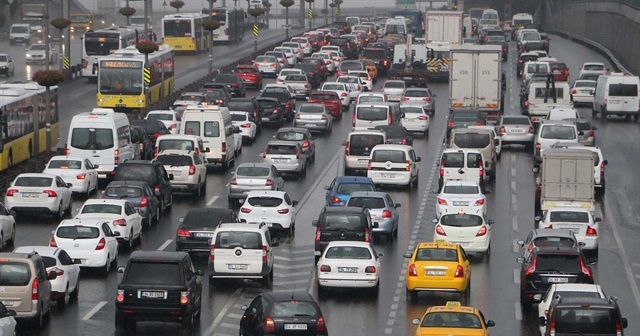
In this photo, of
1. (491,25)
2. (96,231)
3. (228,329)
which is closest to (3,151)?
(96,231)

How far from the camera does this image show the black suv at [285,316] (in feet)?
90.6

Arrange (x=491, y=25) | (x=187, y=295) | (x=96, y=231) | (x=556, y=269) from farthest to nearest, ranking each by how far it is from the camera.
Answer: (x=491, y=25), (x=96, y=231), (x=556, y=269), (x=187, y=295)

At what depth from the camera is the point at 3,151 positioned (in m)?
52.2

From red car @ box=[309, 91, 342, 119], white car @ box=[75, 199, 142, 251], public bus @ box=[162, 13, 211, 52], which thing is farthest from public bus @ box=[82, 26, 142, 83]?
white car @ box=[75, 199, 142, 251]

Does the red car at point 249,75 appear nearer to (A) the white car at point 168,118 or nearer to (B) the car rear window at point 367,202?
(A) the white car at point 168,118

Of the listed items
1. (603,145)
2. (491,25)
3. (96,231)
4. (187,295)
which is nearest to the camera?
(187,295)

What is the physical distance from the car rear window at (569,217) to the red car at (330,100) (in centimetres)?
3277

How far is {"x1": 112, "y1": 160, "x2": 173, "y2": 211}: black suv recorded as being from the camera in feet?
156

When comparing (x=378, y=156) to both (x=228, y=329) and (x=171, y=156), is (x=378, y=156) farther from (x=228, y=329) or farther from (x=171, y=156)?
(x=228, y=329)

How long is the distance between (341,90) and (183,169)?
2893cm

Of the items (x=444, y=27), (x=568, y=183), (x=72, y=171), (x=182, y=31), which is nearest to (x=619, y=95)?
(x=444, y=27)

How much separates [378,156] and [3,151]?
12.3 meters

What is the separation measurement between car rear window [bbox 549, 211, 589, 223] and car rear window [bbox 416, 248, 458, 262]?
7442mm

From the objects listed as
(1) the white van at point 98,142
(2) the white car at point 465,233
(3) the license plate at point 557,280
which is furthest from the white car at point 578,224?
(1) the white van at point 98,142
